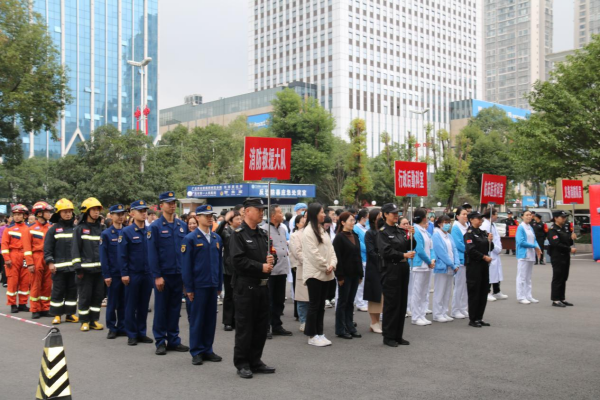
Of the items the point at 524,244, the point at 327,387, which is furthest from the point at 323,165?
the point at 327,387

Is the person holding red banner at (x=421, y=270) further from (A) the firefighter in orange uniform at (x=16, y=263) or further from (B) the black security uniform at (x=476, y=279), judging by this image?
(A) the firefighter in orange uniform at (x=16, y=263)

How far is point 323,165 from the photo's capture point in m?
50.4

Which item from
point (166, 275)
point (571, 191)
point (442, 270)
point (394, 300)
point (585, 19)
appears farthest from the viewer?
point (585, 19)

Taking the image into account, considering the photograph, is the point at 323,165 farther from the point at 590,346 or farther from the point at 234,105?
the point at 234,105

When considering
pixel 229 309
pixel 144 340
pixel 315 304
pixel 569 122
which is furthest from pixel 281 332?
pixel 569 122

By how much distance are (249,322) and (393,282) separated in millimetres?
2604

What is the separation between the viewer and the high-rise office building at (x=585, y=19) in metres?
152

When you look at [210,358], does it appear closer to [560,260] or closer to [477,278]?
[477,278]

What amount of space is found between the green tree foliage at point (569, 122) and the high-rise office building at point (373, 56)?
205 feet

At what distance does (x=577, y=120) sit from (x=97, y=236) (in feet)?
74.9

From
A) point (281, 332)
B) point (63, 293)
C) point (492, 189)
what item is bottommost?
point (281, 332)

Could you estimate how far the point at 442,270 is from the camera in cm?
1038

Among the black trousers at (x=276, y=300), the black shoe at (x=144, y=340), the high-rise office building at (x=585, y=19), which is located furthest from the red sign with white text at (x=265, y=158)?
the high-rise office building at (x=585, y=19)

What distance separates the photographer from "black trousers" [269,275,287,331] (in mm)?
9211
